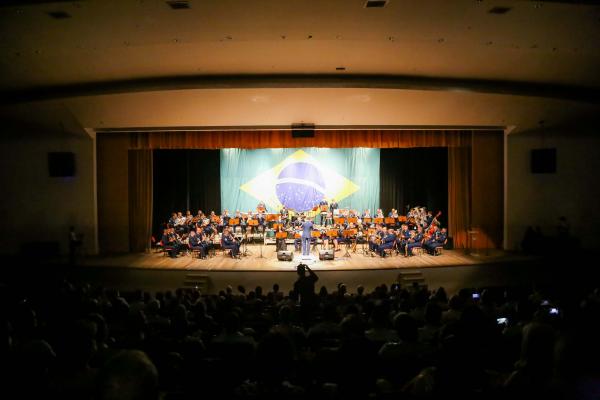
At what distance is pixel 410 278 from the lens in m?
11.5

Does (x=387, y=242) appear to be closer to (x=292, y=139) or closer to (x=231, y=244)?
(x=292, y=139)

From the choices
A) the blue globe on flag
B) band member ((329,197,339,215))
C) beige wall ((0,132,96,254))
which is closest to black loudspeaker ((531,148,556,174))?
band member ((329,197,339,215))

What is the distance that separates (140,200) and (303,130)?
5498 millimetres

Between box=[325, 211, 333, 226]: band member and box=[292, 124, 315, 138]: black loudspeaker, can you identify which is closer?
box=[292, 124, 315, 138]: black loudspeaker

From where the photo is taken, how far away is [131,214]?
14.6m

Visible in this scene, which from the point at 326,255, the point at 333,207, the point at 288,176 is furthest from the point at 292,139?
the point at 326,255

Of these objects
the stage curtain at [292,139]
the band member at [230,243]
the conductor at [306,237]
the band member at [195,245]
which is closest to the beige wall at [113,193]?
the stage curtain at [292,139]

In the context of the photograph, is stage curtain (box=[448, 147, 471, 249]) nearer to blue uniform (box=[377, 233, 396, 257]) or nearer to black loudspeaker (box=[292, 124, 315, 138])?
blue uniform (box=[377, 233, 396, 257])

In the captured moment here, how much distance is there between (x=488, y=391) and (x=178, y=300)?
457 cm

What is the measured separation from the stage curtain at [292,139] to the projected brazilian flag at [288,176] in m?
2.94

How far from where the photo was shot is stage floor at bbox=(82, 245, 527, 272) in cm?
1188

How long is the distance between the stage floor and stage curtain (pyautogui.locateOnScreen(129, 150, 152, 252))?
819mm

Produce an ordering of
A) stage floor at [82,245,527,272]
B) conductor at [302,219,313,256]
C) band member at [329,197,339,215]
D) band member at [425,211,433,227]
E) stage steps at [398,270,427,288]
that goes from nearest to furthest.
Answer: stage steps at [398,270,427,288], stage floor at [82,245,527,272], conductor at [302,219,313,256], band member at [425,211,433,227], band member at [329,197,339,215]

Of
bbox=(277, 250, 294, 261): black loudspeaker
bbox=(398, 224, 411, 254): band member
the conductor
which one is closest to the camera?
bbox=(277, 250, 294, 261): black loudspeaker
